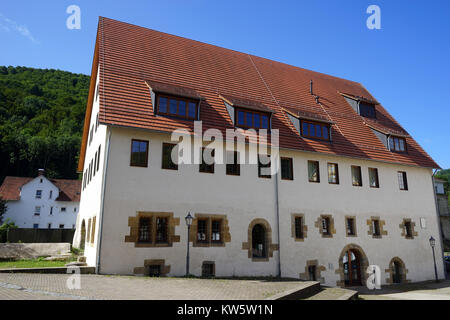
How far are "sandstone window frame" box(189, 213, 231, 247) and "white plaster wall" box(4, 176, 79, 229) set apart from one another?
4513 centimetres

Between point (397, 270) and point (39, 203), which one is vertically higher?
point (39, 203)

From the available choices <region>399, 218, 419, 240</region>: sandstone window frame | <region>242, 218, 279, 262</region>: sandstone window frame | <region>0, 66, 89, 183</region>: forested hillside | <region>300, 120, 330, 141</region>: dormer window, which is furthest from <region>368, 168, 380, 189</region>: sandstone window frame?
<region>0, 66, 89, 183</region>: forested hillside

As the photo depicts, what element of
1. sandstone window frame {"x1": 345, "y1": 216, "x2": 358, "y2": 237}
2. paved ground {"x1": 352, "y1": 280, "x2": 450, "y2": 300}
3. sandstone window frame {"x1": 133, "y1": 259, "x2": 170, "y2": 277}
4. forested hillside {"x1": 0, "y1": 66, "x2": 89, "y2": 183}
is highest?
forested hillside {"x1": 0, "y1": 66, "x2": 89, "y2": 183}

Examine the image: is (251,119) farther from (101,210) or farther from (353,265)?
(353,265)

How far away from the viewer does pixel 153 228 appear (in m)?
15.1

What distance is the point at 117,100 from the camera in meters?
15.9

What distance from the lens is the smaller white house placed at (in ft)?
173

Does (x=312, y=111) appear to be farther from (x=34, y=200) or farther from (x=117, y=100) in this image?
(x=34, y=200)

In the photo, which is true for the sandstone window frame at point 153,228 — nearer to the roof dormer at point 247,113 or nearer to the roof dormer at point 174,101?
the roof dormer at point 174,101

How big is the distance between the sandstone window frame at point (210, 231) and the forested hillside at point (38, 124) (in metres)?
73.7

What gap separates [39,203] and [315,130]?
49.8m

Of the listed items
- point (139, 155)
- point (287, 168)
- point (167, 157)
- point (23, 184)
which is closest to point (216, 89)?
point (167, 157)

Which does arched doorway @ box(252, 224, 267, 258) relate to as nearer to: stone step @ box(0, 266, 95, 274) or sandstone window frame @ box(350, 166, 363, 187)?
sandstone window frame @ box(350, 166, 363, 187)

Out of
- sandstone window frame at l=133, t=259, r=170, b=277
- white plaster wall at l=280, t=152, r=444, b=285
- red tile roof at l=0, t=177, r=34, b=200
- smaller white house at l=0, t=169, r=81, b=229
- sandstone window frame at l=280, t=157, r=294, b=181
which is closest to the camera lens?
sandstone window frame at l=133, t=259, r=170, b=277
